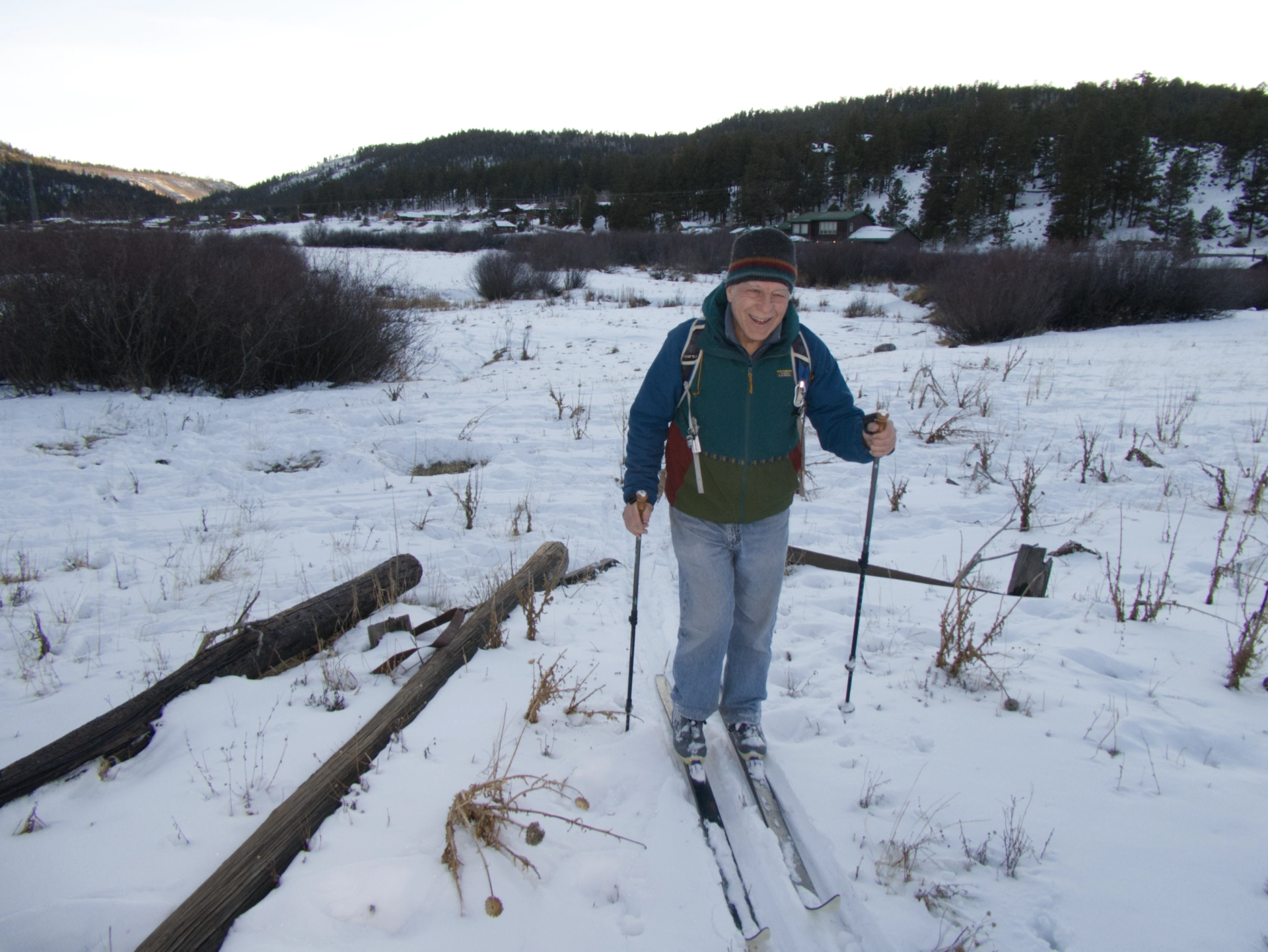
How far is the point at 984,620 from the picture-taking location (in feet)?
12.3

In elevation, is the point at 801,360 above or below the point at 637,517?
above

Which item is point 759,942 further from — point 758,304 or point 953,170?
point 953,170

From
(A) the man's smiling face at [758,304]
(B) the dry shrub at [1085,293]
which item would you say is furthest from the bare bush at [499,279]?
(A) the man's smiling face at [758,304]

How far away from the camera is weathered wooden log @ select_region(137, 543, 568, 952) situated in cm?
171

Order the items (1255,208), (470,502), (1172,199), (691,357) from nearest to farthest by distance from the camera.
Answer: (691,357) → (470,502) → (1255,208) → (1172,199)

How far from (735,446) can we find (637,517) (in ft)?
1.55

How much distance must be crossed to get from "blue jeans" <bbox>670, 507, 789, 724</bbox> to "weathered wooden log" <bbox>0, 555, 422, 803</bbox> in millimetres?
2040

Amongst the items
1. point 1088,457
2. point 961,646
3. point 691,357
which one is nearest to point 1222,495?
point 1088,457

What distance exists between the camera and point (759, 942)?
6.17ft

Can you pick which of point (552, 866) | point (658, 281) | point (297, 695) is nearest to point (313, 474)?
point (297, 695)

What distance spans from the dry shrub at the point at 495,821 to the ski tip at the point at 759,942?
1.56 ft

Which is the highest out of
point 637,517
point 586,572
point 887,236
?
point 887,236

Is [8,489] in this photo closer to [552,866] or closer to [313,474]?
[313,474]

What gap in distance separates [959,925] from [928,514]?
399 cm
